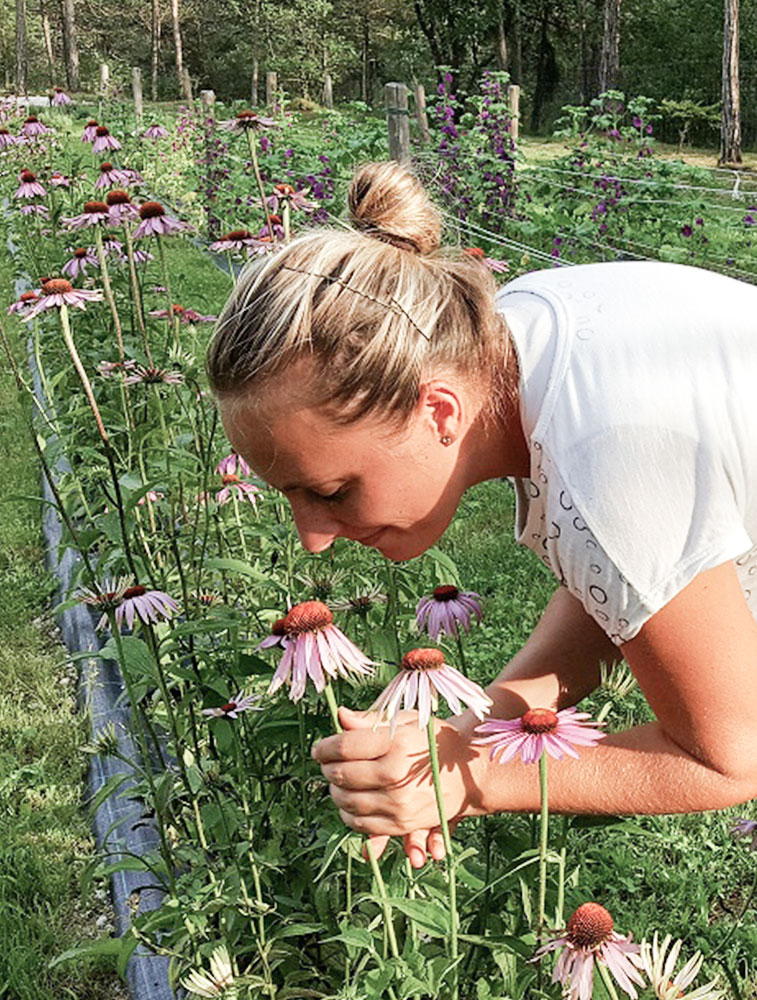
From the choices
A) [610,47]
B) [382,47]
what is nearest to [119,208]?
[610,47]

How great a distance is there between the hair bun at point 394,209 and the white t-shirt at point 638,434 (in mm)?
152

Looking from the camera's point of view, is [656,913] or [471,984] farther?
[656,913]

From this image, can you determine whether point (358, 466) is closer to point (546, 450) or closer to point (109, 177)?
point (546, 450)

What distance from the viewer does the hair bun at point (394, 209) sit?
1.25 meters

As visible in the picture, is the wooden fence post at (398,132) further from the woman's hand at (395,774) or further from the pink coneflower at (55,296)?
the woman's hand at (395,774)

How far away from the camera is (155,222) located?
97.9 inches

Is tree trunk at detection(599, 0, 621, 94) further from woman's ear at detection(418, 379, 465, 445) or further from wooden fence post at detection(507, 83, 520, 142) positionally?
woman's ear at detection(418, 379, 465, 445)

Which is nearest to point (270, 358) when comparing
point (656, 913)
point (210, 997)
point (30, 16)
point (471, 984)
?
point (210, 997)

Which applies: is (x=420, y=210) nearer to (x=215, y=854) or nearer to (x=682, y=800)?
(x=682, y=800)

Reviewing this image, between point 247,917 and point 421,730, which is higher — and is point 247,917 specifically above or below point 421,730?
below

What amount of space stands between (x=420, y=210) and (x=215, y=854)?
94 centimetres

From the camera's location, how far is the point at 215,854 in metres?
1.67

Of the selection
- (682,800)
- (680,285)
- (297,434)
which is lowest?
(682,800)

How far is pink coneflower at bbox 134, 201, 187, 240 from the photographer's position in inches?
97.6
